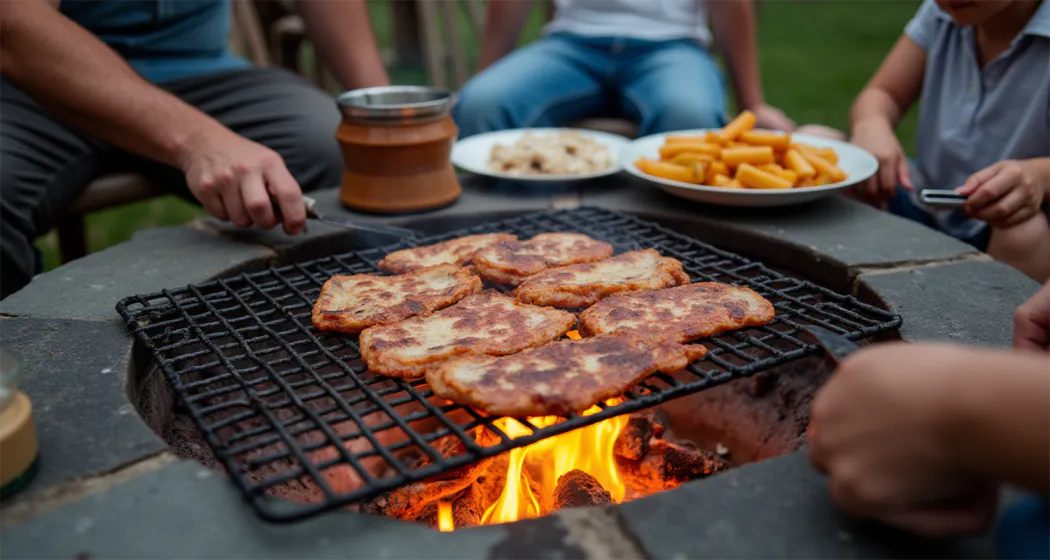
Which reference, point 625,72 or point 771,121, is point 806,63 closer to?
point 625,72

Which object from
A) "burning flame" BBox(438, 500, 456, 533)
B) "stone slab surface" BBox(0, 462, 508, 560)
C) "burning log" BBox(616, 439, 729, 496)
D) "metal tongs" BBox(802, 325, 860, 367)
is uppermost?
"metal tongs" BBox(802, 325, 860, 367)

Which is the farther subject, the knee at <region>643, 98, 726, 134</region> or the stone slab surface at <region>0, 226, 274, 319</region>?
the knee at <region>643, 98, 726, 134</region>

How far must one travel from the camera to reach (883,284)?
2451mm

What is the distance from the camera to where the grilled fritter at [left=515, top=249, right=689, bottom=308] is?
2.28 m

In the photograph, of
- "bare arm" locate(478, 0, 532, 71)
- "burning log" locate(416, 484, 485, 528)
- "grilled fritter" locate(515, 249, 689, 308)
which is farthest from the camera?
"bare arm" locate(478, 0, 532, 71)

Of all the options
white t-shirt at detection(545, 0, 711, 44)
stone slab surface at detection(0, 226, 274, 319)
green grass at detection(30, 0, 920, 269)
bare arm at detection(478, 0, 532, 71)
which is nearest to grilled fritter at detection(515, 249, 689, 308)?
stone slab surface at detection(0, 226, 274, 319)

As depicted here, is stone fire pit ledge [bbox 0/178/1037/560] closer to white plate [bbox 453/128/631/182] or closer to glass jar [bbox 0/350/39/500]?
glass jar [bbox 0/350/39/500]

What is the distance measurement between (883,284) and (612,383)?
1.21 m

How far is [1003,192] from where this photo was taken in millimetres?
2676

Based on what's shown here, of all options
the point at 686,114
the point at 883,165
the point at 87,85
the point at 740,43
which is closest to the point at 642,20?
the point at 740,43

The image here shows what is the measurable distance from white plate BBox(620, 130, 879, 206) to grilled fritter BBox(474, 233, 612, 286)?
504 mm

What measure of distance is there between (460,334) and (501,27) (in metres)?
3.57

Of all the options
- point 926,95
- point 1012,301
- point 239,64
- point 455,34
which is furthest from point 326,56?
point 1012,301

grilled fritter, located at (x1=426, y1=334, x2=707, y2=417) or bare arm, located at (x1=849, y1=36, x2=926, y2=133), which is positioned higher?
bare arm, located at (x1=849, y1=36, x2=926, y2=133)
